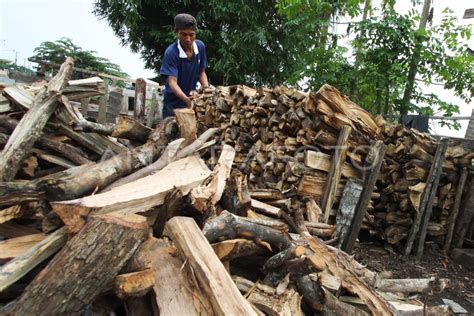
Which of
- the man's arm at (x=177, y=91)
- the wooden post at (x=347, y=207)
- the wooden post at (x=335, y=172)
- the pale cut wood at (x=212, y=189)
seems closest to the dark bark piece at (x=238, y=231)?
the pale cut wood at (x=212, y=189)

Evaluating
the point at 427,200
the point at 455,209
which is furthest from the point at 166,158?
the point at 455,209

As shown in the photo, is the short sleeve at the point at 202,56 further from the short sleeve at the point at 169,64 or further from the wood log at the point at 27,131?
the wood log at the point at 27,131

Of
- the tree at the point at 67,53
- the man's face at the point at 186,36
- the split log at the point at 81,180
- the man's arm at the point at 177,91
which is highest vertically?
the tree at the point at 67,53

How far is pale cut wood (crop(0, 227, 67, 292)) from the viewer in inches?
57.0

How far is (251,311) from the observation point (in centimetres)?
139

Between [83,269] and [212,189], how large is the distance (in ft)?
2.90

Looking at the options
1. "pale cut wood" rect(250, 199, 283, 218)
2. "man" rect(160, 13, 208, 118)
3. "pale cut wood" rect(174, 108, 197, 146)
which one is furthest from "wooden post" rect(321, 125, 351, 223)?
"man" rect(160, 13, 208, 118)

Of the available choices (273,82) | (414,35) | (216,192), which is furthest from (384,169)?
(273,82)

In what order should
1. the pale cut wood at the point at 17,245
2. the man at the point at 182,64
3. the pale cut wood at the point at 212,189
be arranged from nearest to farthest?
the pale cut wood at the point at 17,245
the pale cut wood at the point at 212,189
the man at the point at 182,64

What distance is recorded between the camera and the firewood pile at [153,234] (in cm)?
139

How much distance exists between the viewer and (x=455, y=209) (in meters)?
4.09

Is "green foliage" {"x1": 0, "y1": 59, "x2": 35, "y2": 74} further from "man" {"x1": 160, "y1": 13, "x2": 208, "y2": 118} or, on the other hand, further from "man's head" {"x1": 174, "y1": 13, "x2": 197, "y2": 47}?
"man's head" {"x1": 174, "y1": 13, "x2": 197, "y2": 47}

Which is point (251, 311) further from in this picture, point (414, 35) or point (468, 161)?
point (414, 35)

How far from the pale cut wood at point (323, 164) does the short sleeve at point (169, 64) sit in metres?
1.69
